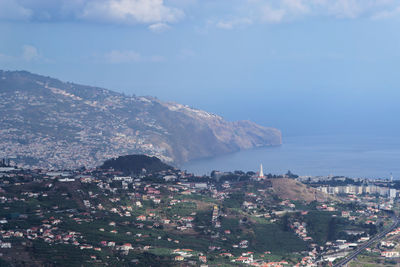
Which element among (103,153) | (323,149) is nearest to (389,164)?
(323,149)

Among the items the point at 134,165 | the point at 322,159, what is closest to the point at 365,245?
the point at 134,165

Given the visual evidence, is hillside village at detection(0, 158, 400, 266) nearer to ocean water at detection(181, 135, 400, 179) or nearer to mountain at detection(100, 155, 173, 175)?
mountain at detection(100, 155, 173, 175)

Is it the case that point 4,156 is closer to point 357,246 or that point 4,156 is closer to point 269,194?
point 269,194

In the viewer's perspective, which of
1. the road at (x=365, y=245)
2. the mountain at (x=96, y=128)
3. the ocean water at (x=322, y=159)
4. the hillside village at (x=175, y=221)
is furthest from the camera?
the mountain at (x=96, y=128)

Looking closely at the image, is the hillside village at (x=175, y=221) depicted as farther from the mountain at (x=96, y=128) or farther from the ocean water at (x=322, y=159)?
the mountain at (x=96, y=128)

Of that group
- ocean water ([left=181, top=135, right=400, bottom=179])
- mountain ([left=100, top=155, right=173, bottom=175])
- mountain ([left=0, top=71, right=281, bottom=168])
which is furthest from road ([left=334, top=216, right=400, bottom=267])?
mountain ([left=0, top=71, right=281, bottom=168])

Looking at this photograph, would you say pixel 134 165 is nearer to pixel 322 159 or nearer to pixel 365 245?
pixel 365 245

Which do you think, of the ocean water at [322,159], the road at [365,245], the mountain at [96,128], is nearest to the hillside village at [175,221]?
the road at [365,245]
